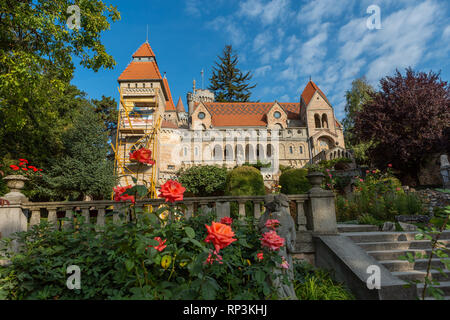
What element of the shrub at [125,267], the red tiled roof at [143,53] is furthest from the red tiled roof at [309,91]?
the shrub at [125,267]

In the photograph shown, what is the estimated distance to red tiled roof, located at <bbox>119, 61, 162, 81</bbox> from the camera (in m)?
30.3

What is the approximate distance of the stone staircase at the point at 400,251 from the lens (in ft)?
13.2

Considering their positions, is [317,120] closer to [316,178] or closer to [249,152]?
[249,152]

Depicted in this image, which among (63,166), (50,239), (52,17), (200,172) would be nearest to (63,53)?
(52,17)

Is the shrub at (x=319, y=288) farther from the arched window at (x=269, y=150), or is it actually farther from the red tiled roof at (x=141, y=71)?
the arched window at (x=269, y=150)

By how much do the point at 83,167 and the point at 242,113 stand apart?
2519cm

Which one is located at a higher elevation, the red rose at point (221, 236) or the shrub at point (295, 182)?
the shrub at point (295, 182)

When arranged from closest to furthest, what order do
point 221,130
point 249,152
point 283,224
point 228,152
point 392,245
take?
point 283,224 → point 392,245 → point 228,152 → point 249,152 → point 221,130

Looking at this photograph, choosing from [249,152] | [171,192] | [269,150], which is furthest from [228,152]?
[171,192]

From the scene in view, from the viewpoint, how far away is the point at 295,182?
13164mm

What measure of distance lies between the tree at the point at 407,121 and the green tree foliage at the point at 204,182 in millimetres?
11726

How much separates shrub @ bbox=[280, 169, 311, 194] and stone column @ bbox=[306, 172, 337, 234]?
7.89 meters

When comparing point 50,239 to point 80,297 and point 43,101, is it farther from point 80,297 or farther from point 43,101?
point 43,101

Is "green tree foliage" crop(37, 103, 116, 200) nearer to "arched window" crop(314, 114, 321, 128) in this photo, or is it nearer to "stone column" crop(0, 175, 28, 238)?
"stone column" crop(0, 175, 28, 238)
